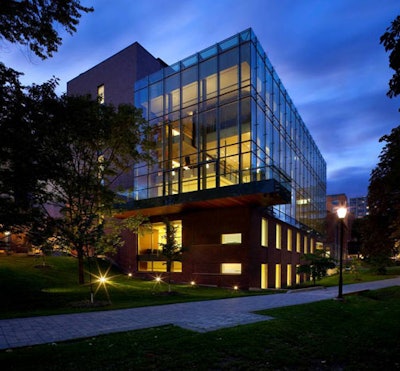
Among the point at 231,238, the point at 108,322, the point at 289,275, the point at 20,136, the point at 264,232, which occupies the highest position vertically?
the point at 20,136

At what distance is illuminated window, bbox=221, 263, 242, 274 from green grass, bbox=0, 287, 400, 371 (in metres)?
16.6

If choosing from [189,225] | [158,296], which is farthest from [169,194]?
[158,296]

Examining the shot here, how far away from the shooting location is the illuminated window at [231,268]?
25559 mm

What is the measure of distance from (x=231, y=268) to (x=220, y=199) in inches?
245

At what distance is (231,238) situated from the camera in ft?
86.0

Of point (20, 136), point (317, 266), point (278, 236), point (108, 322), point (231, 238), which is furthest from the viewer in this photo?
point (278, 236)

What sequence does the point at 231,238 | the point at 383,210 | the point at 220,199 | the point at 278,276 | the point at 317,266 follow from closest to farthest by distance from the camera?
1. the point at 383,210
2. the point at 220,199
3. the point at 317,266
4. the point at 231,238
5. the point at 278,276

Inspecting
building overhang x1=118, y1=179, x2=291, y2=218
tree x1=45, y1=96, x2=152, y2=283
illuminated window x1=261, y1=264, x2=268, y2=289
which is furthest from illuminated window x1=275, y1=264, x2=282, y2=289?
tree x1=45, y1=96, x2=152, y2=283

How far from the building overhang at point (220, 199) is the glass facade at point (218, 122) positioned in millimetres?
1469

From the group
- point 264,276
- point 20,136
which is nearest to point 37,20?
point 20,136

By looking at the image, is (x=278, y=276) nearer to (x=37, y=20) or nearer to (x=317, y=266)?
(x=317, y=266)

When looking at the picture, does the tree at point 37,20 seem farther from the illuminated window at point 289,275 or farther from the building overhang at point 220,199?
the illuminated window at point 289,275

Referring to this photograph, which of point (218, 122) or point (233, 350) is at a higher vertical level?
point (218, 122)

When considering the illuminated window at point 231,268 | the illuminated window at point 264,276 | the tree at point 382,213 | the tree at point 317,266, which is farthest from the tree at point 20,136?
the illuminated window at point 264,276
